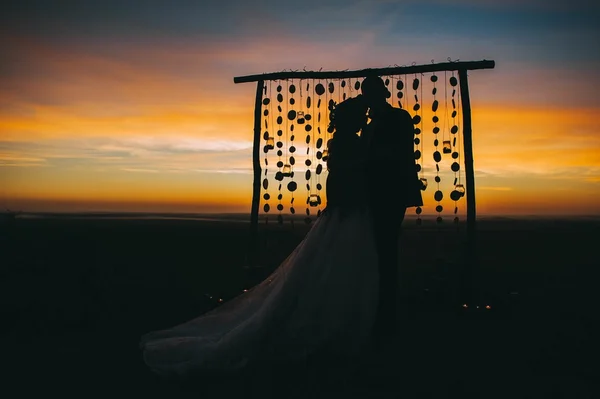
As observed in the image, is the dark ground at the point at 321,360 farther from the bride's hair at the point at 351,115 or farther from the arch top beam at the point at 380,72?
the arch top beam at the point at 380,72

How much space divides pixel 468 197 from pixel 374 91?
11.6 feet

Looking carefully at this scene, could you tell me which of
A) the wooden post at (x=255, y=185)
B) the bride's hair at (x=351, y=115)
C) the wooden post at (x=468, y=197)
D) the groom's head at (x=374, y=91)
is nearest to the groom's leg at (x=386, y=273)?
the bride's hair at (x=351, y=115)

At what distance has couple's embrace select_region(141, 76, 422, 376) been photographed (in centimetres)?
611

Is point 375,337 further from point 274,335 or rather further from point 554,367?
point 554,367

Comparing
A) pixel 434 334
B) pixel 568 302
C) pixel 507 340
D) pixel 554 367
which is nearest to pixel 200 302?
pixel 434 334

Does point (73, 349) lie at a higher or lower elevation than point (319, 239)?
lower

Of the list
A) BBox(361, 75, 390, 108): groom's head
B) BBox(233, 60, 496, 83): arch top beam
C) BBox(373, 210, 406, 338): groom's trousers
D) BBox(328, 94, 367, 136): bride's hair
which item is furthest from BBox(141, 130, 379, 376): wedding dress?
BBox(233, 60, 496, 83): arch top beam

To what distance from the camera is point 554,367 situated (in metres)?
6.57

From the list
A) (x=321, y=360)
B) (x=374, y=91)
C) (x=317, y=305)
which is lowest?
(x=321, y=360)

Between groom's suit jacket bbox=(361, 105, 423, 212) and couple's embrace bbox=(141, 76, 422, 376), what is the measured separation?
1cm

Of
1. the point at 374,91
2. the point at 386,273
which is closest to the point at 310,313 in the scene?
the point at 386,273

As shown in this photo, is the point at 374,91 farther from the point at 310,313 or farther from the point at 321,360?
the point at 321,360

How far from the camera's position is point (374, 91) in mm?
6652

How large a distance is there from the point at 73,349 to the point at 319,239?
10.1 ft
